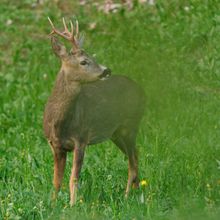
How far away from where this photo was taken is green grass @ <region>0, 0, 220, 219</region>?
841 cm

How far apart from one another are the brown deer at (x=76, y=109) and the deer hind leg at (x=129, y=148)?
0.05ft

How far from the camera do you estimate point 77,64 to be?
31.1 feet

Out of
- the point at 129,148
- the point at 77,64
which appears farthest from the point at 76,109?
the point at 129,148

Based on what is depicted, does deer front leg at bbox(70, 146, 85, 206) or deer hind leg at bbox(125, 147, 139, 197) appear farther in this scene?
deer hind leg at bbox(125, 147, 139, 197)

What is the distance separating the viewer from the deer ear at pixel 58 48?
9.60 metres

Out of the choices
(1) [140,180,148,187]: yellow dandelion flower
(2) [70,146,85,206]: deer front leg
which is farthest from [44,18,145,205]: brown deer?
(1) [140,180,148,187]: yellow dandelion flower

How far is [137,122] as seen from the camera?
34.1 ft

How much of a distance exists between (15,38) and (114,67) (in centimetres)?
325

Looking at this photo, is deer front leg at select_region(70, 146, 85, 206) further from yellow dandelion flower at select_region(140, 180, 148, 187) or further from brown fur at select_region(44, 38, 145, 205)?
yellow dandelion flower at select_region(140, 180, 148, 187)

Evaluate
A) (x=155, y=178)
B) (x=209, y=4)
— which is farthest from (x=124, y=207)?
(x=209, y=4)

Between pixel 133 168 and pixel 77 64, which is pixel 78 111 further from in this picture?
pixel 133 168

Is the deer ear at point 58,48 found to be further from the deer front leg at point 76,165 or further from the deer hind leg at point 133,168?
the deer hind leg at point 133,168

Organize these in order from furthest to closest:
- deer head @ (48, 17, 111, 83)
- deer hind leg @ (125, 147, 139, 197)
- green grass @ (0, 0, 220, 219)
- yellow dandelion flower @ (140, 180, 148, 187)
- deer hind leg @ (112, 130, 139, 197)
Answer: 1. deer hind leg @ (112, 130, 139, 197)
2. deer hind leg @ (125, 147, 139, 197)
3. yellow dandelion flower @ (140, 180, 148, 187)
4. deer head @ (48, 17, 111, 83)
5. green grass @ (0, 0, 220, 219)

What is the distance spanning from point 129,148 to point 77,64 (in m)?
1.22
